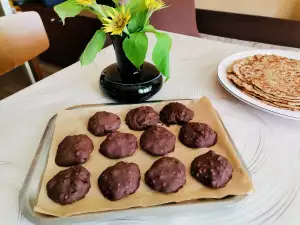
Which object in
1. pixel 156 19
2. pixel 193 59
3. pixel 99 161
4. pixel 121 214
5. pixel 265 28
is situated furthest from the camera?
pixel 265 28

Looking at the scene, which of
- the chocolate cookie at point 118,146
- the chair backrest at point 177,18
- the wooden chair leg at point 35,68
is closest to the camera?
the chocolate cookie at point 118,146

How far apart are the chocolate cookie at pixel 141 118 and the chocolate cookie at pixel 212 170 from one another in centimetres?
16

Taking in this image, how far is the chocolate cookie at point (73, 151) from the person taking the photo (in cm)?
64

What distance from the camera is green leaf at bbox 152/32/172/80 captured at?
0.72 metres

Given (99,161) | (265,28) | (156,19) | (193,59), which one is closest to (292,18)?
(265,28)

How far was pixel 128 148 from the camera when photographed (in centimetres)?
66

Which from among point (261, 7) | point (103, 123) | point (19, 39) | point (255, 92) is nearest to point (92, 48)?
point (103, 123)

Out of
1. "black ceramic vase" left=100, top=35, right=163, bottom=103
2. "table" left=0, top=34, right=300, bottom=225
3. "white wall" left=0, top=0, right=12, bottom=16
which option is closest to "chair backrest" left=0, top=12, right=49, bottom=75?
"table" left=0, top=34, right=300, bottom=225

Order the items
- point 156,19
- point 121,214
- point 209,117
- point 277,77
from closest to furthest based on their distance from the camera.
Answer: point 121,214 → point 209,117 → point 277,77 → point 156,19

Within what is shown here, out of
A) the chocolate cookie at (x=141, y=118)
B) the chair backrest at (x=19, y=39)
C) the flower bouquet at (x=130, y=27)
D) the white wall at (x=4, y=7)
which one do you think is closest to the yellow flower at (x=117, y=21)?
the flower bouquet at (x=130, y=27)

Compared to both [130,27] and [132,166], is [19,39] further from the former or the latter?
[132,166]

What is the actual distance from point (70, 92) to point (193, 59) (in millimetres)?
452

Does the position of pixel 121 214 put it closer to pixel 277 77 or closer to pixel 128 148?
pixel 128 148

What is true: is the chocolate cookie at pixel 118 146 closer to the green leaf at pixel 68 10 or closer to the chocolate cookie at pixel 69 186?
the chocolate cookie at pixel 69 186
